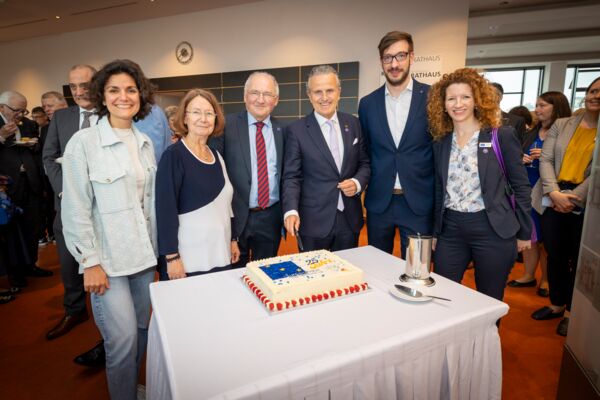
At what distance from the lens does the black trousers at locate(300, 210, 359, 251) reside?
2.10 metres

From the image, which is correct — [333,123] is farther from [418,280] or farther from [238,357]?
[238,357]

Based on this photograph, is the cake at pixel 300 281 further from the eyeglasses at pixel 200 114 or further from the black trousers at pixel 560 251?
the black trousers at pixel 560 251

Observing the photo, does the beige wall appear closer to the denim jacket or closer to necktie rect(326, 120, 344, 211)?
necktie rect(326, 120, 344, 211)

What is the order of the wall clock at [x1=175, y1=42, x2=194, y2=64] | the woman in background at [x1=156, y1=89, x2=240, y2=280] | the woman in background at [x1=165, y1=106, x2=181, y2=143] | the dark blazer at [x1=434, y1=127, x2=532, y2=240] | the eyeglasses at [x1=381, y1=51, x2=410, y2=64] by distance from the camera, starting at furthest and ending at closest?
1. the wall clock at [x1=175, y1=42, x2=194, y2=64]
2. the eyeglasses at [x1=381, y1=51, x2=410, y2=64]
3. the woman in background at [x1=165, y1=106, x2=181, y2=143]
4. the dark blazer at [x1=434, y1=127, x2=532, y2=240]
5. the woman in background at [x1=156, y1=89, x2=240, y2=280]

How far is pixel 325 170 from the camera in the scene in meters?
2.05

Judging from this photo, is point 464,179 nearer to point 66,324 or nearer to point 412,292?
point 412,292

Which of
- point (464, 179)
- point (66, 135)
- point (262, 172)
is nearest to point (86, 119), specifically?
point (66, 135)

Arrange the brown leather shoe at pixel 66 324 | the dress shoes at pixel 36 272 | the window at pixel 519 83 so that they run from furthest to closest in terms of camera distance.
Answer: the window at pixel 519 83 → the dress shoes at pixel 36 272 → the brown leather shoe at pixel 66 324

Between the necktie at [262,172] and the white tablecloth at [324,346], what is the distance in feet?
3.00

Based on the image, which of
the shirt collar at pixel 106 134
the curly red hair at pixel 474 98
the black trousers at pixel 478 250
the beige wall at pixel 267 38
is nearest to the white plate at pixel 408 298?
the black trousers at pixel 478 250

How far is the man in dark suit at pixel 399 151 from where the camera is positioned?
2035mm

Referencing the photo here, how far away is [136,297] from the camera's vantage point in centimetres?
168

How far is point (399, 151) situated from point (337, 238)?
0.65 meters

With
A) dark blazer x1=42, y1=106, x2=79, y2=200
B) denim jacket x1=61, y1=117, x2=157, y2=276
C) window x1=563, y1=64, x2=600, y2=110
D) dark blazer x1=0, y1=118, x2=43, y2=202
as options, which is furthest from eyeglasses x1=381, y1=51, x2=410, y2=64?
window x1=563, y1=64, x2=600, y2=110
